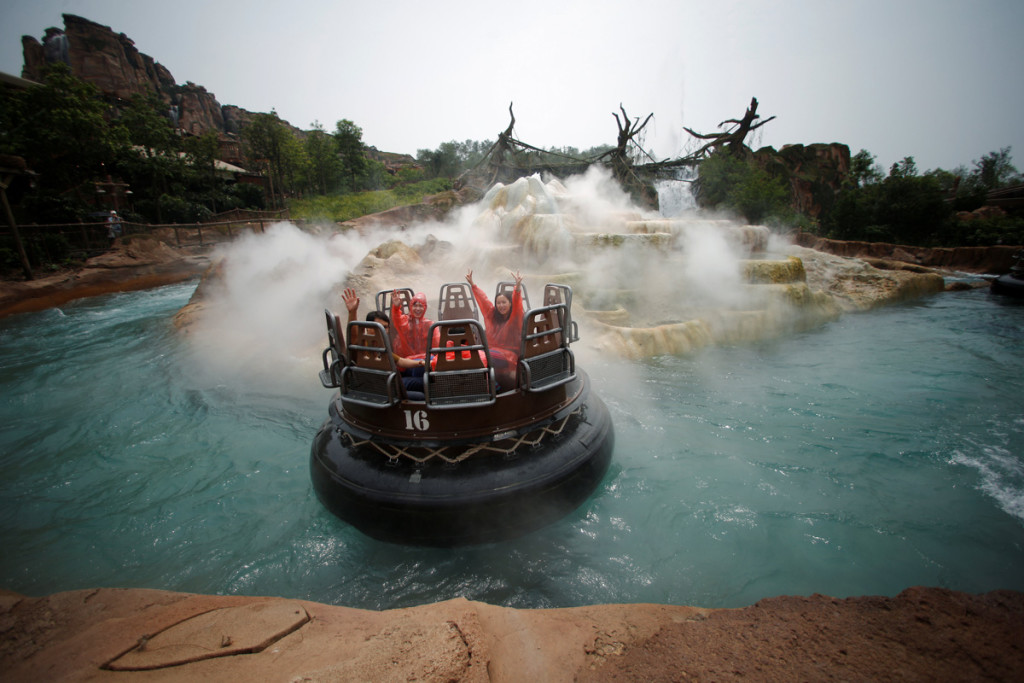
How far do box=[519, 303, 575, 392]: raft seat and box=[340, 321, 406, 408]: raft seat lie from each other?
3.27ft

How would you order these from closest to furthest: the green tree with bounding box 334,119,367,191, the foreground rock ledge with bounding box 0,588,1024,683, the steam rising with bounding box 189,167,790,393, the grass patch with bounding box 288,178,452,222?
the foreground rock ledge with bounding box 0,588,1024,683 → the steam rising with bounding box 189,167,790,393 → the grass patch with bounding box 288,178,452,222 → the green tree with bounding box 334,119,367,191

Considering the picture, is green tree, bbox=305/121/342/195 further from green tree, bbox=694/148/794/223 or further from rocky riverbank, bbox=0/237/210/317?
green tree, bbox=694/148/794/223

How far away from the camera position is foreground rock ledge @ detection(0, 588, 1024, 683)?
1.66 m

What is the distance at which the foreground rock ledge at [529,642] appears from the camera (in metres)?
1.66

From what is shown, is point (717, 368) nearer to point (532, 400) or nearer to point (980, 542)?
point (980, 542)

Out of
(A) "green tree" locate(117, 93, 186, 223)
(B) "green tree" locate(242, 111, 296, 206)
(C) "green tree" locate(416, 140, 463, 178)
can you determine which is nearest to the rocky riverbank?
(A) "green tree" locate(117, 93, 186, 223)

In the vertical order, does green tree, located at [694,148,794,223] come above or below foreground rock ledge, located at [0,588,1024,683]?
above

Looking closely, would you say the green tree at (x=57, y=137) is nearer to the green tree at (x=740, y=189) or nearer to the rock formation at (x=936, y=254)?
the green tree at (x=740, y=189)

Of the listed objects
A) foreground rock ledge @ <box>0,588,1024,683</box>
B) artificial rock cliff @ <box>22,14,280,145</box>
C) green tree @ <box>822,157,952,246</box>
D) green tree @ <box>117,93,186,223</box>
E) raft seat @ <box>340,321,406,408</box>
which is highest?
artificial rock cliff @ <box>22,14,280,145</box>

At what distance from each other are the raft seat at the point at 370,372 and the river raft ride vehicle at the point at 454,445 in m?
0.01

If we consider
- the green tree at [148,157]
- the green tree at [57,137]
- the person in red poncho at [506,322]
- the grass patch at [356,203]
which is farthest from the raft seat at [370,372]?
the green tree at [148,157]

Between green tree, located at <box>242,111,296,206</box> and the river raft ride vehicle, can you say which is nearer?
the river raft ride vehicle

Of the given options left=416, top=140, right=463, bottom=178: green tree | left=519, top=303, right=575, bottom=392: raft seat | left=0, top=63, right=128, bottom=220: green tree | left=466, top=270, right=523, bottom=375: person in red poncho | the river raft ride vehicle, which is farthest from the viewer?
left=416, top=140, right=463, bottom=178: green tree

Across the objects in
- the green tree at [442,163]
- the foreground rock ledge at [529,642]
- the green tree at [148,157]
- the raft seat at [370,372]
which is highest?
the green tree at [442,163]
